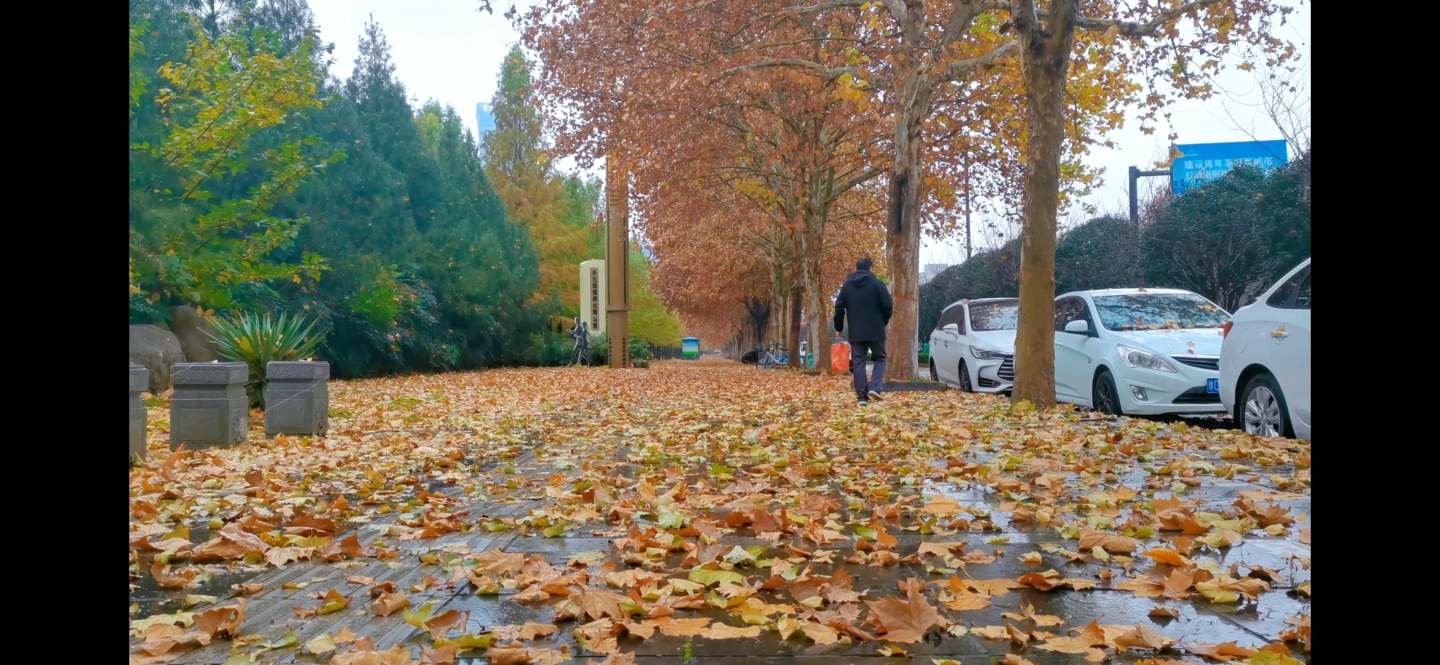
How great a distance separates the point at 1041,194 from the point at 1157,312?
6.40ft

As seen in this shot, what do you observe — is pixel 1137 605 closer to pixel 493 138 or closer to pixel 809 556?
pixel 809 556

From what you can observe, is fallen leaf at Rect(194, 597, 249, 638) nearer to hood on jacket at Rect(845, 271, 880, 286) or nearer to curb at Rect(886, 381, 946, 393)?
hood on jacket at Rect(845, 271, 880, 286)

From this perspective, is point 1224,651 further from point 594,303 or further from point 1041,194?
point 594,303

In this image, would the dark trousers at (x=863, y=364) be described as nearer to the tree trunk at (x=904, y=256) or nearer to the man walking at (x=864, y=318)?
the man walking at (x=864, y=318)

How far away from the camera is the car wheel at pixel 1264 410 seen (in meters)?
8.15

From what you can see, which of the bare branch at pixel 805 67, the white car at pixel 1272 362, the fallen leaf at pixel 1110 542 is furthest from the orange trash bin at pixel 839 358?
the fallen leaf at pixel 1110 542

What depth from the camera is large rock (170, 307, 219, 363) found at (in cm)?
1864

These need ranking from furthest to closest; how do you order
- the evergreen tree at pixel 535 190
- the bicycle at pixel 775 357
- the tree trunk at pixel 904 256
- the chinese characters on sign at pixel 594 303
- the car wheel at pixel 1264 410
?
the evergreen tree at pixel 535 190
the bicycle at pixel 775 357
the chinese characters on sign at pixel 594 303
the tree trunk at pixel 904 256
the car wheel at pixel 1264 410

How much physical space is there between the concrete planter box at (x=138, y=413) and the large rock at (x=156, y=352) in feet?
30.9

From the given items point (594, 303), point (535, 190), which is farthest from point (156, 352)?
point (535, 190)

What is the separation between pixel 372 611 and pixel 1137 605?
2600 millimetres

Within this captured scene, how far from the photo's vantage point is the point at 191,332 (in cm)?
1886
